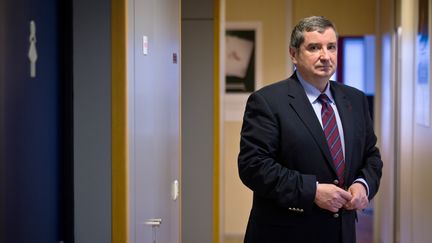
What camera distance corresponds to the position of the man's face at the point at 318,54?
235cm

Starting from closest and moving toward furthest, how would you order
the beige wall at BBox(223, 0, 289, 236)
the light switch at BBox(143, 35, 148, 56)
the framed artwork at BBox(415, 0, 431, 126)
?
the light switch at BBox(143, 35, 148, 56) → the framed artwork at BBox(415, 0, 431, 126) → the beige wall at BBox(223, 0, 289, 236)

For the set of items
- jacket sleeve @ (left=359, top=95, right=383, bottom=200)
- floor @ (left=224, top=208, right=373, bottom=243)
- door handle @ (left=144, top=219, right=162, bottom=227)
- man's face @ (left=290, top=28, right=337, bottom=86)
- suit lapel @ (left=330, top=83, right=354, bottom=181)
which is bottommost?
floor @ (left=224, top=208, right=373, bottom=243)

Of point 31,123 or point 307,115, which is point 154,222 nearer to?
point 307,115

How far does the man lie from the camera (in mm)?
2264

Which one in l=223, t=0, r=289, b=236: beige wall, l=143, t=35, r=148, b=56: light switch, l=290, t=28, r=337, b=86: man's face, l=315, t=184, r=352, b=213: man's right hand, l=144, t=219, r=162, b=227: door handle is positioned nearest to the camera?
l=315, t=184, r=352, b=213: man's right hand

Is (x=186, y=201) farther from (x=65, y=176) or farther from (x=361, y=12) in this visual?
(x=361, y=12)

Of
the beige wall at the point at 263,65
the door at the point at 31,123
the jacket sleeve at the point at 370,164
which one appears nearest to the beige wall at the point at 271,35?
the beige wall at the point at 263,65

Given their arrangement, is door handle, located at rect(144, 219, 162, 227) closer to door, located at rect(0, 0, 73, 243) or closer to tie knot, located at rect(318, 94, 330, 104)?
door, located at rect(0, 0, 73, 243)

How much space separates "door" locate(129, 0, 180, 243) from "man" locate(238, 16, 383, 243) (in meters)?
0.39

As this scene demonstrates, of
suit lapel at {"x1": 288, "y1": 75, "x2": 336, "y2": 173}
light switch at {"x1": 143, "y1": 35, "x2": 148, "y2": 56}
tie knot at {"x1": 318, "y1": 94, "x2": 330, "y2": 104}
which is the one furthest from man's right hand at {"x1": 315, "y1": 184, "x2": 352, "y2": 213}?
light switch at {"x1": 143, "y1": 35, "x2": 148, "y2": 56}

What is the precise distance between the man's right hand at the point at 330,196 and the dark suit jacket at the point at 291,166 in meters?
0.03

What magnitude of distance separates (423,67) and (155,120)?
2.35 metres

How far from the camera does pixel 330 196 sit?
7.36ft

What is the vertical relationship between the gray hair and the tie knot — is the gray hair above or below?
above
